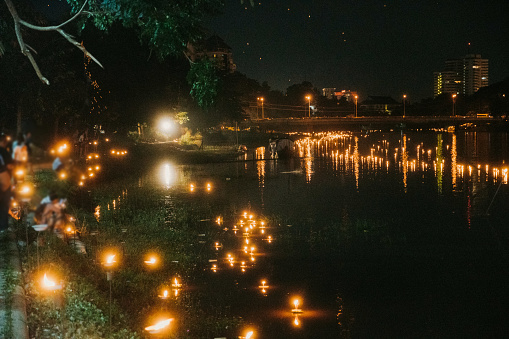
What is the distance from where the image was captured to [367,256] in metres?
16.4

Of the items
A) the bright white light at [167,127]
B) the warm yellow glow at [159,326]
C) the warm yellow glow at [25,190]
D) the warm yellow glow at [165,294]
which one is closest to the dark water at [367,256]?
the warm yellow glow at [165,294]

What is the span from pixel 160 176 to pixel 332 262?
23.6 m

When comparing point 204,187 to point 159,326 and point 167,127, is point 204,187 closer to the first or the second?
point 159,326

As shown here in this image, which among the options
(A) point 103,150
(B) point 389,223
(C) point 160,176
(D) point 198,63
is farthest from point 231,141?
(D) point 198,63

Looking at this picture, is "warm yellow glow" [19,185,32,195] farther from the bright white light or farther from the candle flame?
the bright white light

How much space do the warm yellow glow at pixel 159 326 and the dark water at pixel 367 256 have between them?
183 centimetres

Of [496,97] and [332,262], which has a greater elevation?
[496,97]

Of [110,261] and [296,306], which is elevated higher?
[110,261]

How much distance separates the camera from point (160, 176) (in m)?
37.5

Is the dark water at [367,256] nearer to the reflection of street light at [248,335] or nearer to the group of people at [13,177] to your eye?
the reflection of street light at [248,335]

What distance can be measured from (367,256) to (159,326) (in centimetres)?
816

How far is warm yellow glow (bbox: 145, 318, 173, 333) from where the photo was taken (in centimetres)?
992

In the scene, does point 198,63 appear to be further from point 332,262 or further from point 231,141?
point 231,141

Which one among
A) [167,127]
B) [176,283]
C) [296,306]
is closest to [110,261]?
[176,283]
